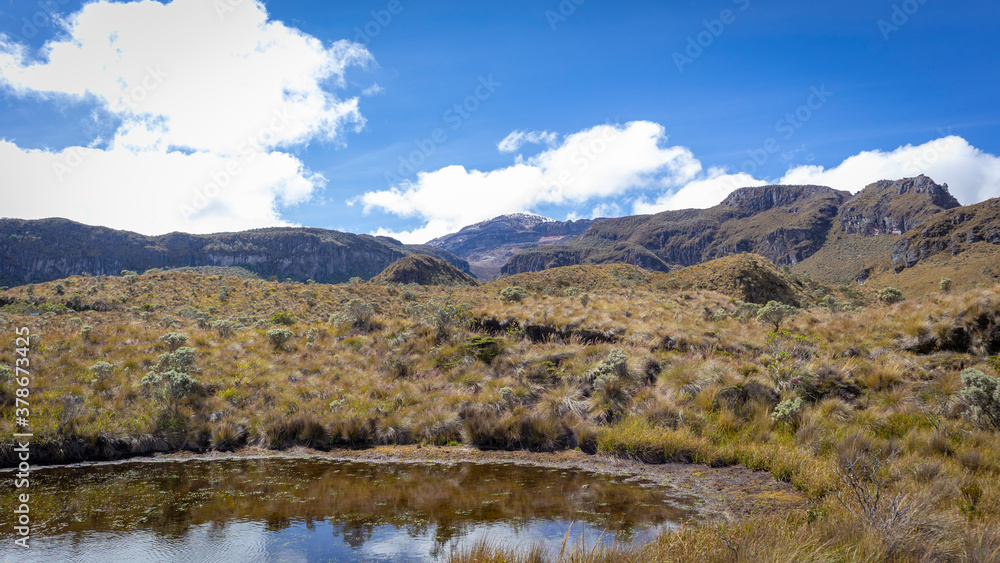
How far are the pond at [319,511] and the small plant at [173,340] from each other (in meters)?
7.26

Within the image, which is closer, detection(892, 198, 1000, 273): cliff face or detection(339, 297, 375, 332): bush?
detection(339, 297, 375, 332): bush

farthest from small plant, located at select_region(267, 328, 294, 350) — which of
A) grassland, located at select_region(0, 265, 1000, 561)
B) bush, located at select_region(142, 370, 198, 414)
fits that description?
bush, located at select_region(142, 370, 198, 414)

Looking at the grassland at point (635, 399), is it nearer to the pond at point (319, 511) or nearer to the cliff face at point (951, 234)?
the pond at point (319, 511)

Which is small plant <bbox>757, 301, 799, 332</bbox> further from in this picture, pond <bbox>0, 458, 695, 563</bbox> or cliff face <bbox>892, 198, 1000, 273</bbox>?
cliff face <bbox>892, 198, 1000, 273</bbox>

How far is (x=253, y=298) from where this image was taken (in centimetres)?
3906

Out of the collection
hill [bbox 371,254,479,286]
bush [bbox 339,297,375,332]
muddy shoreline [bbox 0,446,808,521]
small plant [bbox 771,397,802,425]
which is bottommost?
muddy shoreline [bbox 0,446,808,521]

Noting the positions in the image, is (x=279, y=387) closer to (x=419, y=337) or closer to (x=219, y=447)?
(x=219, y=447)

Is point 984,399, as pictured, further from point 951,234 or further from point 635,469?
point 951,234

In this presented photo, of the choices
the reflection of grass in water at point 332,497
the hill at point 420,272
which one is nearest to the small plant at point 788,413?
the reflection of grass in water at point 332,497

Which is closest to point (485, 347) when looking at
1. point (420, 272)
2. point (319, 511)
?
point (319, 511)

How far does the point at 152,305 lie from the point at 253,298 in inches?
283

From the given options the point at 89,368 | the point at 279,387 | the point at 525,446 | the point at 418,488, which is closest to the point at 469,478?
the point at 418,488

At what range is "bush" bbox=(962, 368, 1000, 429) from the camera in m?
8.80

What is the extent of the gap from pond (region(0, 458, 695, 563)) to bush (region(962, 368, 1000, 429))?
6.55 metres
